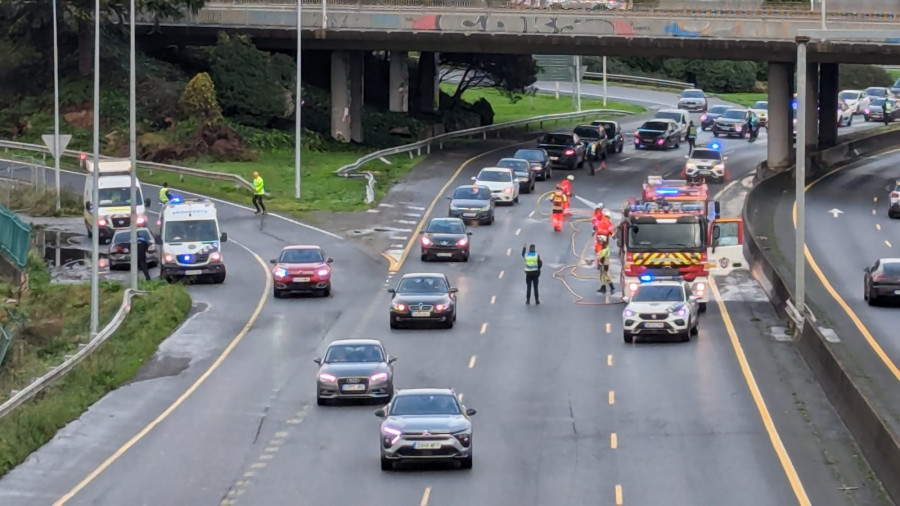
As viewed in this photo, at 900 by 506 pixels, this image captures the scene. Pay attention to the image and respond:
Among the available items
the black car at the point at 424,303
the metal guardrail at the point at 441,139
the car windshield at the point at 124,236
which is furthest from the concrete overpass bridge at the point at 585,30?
the black car at the point at 424,303

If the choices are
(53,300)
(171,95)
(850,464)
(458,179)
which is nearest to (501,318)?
(53,300)

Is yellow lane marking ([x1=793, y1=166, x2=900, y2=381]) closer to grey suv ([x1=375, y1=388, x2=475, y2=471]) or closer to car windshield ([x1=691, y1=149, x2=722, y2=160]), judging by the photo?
grey suv ([x1=375, y1=388, x2=475, y2=471])

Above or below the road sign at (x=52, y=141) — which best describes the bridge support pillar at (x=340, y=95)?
above

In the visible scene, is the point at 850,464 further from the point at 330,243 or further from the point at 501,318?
the point at 330,243

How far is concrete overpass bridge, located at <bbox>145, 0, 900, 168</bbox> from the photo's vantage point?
73.1 meters

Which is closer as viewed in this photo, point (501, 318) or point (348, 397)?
point (348, 397)

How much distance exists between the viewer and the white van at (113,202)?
5844 centimetres

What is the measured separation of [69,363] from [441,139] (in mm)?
50917

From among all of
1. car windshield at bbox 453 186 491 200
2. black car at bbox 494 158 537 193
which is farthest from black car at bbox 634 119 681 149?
car windshield at bbox 453 186 491 200

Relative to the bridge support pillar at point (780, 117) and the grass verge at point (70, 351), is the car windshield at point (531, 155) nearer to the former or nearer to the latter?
the bridge support pillar at point (780, 117)

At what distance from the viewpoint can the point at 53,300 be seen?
4978cm

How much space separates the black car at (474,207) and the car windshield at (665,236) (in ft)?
55.7

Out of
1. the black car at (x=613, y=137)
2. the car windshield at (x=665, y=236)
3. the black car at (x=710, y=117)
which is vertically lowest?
the car windshield at (x=665, y=236)

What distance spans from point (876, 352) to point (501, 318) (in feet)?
33.1
